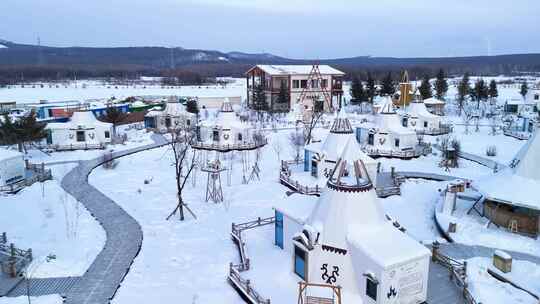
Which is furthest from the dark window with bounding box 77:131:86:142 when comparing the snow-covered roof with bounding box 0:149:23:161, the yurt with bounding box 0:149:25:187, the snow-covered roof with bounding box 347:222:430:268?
the snow-covered roof with bounding box 347:222:430:268

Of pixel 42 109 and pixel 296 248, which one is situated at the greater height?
pixel 42 109

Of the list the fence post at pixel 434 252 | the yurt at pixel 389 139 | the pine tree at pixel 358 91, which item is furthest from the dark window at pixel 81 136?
the pine tree at pixel 358 91

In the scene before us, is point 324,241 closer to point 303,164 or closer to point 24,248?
point 24,248

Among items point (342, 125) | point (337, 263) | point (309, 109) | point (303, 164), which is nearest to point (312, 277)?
point (337, 263)

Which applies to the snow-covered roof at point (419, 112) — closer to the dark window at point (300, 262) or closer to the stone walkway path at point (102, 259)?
the stone walkway path at point (102, 259)

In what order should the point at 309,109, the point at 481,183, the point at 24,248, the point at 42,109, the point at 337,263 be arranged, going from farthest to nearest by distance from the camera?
the point at 309,109 → the point at 42,109 → the point at 481,183 → the point at 24,248 → the point at 337,263

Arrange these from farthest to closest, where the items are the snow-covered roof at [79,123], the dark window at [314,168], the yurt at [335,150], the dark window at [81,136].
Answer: the dark window at [81,136], the snow-covered roof at [79,123], the dark window at [314,168], the yurt at [335,150]
